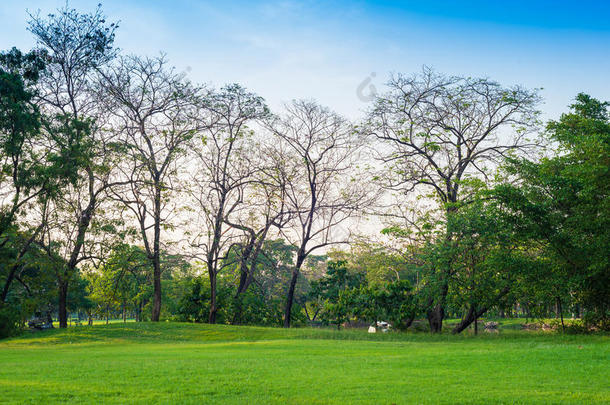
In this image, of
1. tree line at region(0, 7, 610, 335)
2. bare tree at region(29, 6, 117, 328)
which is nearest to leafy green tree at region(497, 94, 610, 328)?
tree line at region(0, 7, 610, 335)

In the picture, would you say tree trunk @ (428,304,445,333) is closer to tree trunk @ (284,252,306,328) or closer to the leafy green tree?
the leafy green tree

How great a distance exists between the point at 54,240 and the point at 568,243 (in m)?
25.0

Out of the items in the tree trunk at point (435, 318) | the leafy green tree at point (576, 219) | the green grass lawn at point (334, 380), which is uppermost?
the leafy green tree at point (576, 219)

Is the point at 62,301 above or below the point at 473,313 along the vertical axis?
above

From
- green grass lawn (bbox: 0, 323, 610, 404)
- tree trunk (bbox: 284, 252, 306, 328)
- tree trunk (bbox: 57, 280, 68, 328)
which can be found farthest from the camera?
tree trunk (bbox: 284, 252, 306, 328)

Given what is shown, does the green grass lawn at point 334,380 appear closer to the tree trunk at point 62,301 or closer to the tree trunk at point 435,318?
the tree trunk at point 435,318

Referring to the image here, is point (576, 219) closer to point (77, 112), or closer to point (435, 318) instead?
point (435, 318)

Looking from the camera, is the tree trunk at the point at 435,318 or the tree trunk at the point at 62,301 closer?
the tree trunk at the point at 435,318

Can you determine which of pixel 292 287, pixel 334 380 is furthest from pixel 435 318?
pixel 334 380

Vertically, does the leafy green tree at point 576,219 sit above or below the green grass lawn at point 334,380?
above

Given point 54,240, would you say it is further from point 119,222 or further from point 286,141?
point 286,141

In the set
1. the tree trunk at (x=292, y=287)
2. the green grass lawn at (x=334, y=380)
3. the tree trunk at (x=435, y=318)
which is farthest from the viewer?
the tree trunk at (x=292, y=287)

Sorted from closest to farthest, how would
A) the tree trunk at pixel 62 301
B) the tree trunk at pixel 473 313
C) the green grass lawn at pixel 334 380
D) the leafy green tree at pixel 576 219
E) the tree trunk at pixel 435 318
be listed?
the green grass lawn at pixel 334 380
the leafy green tree at pixel 576 219
the tree trunk at pixel 473 313
the tree trunk at pixel 435 318
the tree trunk at pixel 62 301

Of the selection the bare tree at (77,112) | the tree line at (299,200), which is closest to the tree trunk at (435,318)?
the tree line at (299,200)
